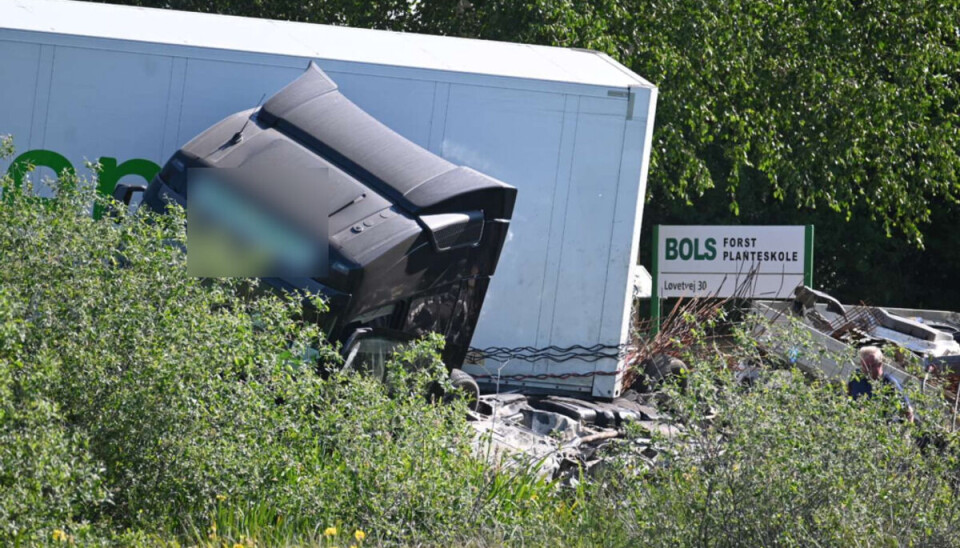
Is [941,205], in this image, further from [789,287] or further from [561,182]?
[561,182]

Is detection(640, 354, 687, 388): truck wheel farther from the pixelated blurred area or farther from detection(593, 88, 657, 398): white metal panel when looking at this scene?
the pixelated blurred area

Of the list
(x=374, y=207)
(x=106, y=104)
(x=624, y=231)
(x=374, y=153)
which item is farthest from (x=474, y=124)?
(x=106, y=104)

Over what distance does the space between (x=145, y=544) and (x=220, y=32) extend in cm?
529

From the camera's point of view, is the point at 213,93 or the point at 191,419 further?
the point at 213,93

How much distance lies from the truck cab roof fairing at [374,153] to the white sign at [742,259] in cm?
354

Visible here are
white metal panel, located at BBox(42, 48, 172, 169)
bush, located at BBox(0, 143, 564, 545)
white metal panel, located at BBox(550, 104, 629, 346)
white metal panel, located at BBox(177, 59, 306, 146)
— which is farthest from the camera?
white metal panel, located at BBox(550, 104, 629, 346)

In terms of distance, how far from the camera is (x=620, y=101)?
28.0 feet

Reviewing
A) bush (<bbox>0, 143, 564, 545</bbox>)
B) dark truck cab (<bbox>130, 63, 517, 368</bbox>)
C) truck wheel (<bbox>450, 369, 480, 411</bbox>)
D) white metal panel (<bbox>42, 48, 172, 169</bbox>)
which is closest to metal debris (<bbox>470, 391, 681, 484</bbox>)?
truck wheel (<bbox>450, 369, 480, 411</bbox>)

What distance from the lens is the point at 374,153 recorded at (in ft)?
25.4

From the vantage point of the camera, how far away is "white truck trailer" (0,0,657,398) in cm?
822

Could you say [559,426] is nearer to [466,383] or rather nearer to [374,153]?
[466,383]

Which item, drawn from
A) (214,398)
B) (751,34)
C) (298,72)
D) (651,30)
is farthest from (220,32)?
(751,34)

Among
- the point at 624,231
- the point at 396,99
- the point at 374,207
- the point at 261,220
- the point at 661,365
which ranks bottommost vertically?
the point at 661,365

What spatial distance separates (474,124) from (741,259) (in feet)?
13.0
